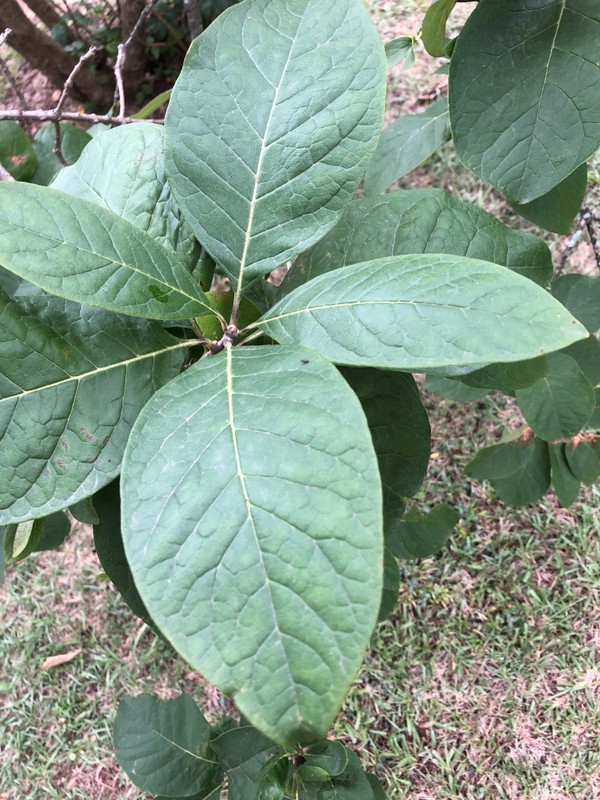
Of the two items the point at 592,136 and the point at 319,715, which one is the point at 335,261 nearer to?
the point at 592,136

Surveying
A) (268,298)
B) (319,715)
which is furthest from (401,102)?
(319,715)

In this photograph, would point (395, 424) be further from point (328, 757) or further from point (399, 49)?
point (399, 49)

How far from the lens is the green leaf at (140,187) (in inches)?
36.3

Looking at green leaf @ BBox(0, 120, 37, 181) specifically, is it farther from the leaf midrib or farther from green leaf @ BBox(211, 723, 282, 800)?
green leaf @ BBox(211, 723, 282, 800)

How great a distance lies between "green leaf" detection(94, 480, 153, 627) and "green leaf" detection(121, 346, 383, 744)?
29cm

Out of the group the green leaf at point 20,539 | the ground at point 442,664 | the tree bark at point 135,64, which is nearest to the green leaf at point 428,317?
the green leaf at point 20,539

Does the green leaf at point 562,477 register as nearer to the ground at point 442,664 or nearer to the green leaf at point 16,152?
the ground at point 442,664

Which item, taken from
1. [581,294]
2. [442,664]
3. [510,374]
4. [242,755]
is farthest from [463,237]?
[442,664]

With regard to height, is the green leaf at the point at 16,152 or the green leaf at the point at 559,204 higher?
the green leaf at the point at 16,152

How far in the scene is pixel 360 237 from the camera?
0.94 m

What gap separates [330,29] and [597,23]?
1.52 feet

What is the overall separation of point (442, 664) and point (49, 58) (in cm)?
325

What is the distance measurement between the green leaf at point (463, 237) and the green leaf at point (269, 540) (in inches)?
13.3

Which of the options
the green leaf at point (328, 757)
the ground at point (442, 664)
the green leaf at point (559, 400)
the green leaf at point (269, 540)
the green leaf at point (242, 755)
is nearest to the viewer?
the green leaf at point (269, 540)
